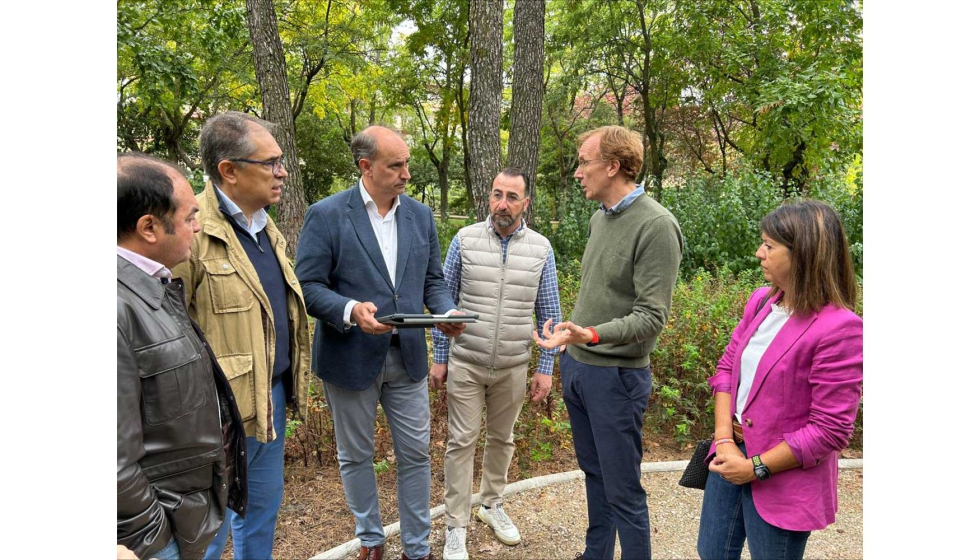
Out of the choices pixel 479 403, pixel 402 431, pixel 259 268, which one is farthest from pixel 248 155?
pixel 479 403

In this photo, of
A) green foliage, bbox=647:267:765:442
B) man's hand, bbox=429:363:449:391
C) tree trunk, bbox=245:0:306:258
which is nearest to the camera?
man's hand, bbox=429:363:449:391

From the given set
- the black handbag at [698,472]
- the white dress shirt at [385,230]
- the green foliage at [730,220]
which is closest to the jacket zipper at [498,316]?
the white dress shirt at [385,230]

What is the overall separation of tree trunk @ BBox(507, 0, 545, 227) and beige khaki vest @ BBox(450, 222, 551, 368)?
379 cm

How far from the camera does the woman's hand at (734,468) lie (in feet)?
8.05

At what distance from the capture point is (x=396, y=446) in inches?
147

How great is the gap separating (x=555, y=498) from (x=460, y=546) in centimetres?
113

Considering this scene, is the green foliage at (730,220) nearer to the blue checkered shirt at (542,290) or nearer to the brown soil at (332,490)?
the brown soil at (332,490)

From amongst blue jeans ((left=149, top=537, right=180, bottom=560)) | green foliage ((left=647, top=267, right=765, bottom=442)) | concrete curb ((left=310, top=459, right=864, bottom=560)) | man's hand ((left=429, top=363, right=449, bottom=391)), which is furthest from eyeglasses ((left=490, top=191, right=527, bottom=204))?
green foliage ((left=647, top=267, right=765, bottom=442))

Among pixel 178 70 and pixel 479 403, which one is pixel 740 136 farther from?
pixel 479 403

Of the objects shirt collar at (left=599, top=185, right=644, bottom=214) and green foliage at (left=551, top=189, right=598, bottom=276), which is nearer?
shirt collar at (left=599, top=185, right=644, bottom=214)

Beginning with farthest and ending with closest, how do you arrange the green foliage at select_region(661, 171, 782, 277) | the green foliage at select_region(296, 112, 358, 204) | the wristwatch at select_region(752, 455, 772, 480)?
the green foliage at select_region(296, 112, 358, 204), the green foliage at select_region(661, 171, 782, 277), the wristwatch at select_region(752, 455, 772, 480)

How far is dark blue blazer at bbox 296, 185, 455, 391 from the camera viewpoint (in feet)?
11.4

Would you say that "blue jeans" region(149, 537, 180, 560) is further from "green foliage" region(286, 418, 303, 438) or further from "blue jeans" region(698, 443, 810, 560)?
"green foliage" region(286, 418, 303, 438)

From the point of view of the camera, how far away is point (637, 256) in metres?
3.19
